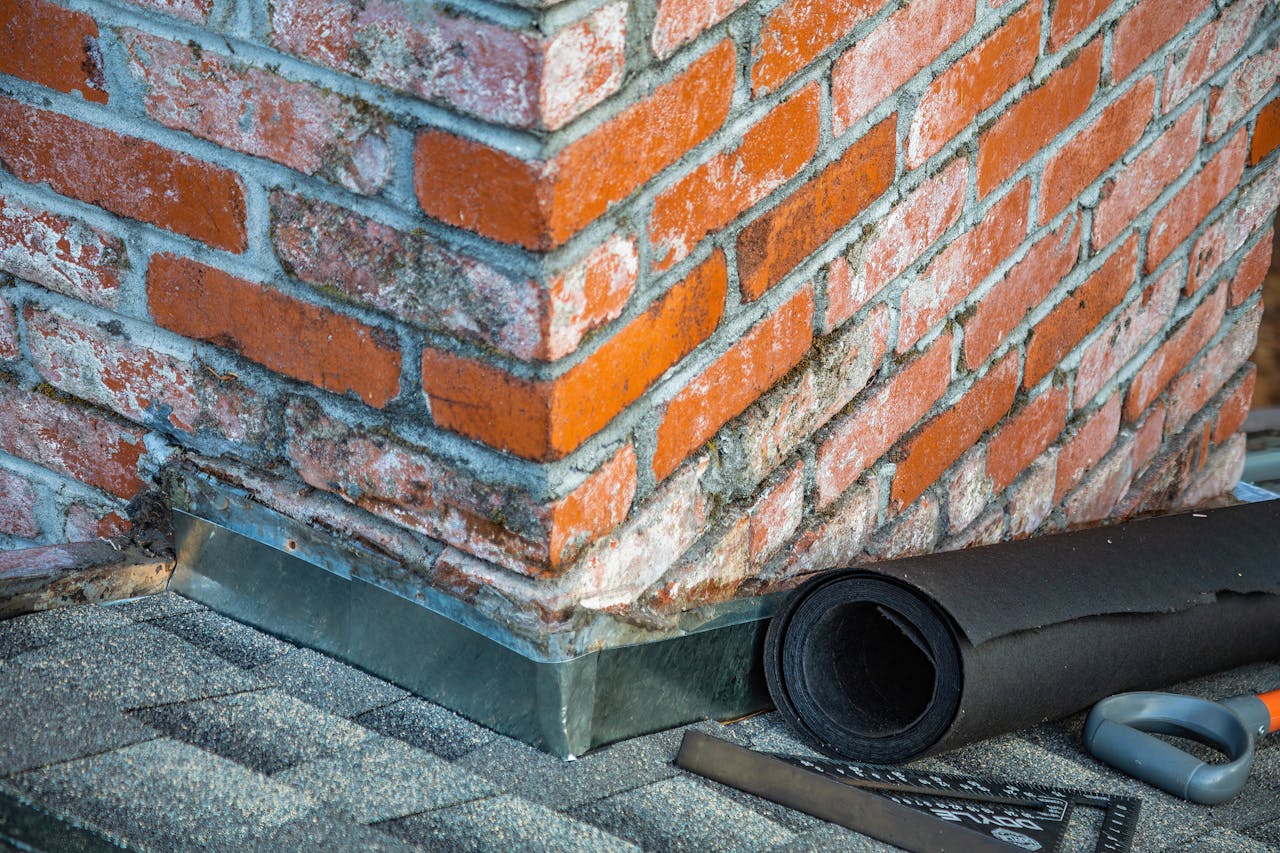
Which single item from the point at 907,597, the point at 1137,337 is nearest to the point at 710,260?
the point at 907,597

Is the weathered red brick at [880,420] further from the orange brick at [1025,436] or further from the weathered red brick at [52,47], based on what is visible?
the weathered red brick at [52,47]

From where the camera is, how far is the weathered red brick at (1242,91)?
229cm

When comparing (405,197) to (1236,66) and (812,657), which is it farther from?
(1236,66)

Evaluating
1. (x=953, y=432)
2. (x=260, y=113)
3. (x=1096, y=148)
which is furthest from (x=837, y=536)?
(x=260, y=113)

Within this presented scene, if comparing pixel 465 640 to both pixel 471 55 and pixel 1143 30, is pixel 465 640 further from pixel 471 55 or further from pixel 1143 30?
pixel 1143 30

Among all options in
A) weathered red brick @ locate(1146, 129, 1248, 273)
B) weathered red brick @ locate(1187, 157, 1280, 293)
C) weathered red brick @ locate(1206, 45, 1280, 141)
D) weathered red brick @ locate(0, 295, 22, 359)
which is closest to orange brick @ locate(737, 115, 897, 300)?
weathered red brick @ locate(0, 295, 22, 359)

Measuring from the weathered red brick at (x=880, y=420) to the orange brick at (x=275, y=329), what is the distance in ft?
1.83

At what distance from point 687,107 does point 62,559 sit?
0.80 meters

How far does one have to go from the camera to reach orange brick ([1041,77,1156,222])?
190cm

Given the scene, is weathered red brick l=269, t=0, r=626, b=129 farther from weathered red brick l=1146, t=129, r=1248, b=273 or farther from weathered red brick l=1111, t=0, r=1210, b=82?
weathered red brick l=1146, t=129, r=1248, b=273

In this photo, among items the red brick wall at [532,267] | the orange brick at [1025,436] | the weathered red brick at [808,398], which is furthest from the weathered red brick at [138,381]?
the orange brick at [1025,436]

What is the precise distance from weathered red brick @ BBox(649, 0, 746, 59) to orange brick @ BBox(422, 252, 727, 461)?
8.7 inches

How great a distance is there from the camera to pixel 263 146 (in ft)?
4.08

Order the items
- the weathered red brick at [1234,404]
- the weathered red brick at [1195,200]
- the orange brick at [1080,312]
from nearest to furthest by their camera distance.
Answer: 1. the orange brick at [1080,312]
2. the weathered red brick at [1195,200]
3. the weathered red brick at [1234,404]
